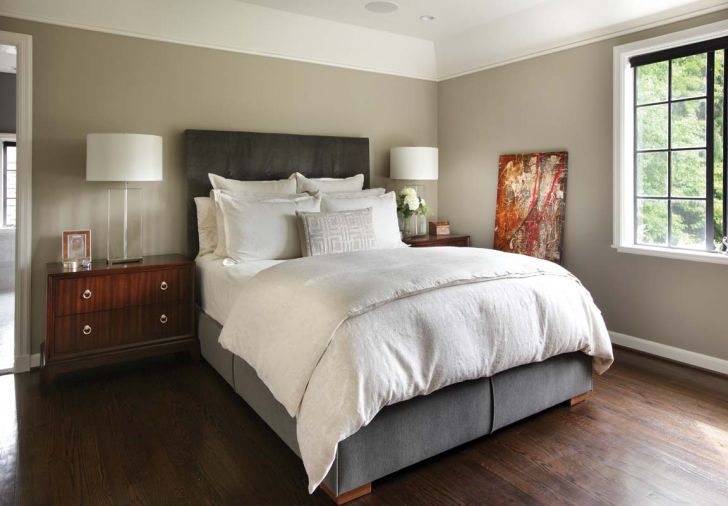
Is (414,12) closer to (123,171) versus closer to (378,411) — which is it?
(123,171)

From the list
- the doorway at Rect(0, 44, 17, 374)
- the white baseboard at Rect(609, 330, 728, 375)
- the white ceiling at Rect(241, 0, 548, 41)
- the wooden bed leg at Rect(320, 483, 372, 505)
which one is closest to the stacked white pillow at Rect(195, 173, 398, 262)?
the white ceiling at Rect(241, 0, 548, 41)

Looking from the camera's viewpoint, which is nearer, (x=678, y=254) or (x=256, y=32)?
(x=678, y=254)

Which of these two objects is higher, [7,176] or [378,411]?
[7,176]

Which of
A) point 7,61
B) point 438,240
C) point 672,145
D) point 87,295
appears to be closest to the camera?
point 87,295

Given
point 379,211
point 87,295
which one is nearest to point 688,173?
point 379,211

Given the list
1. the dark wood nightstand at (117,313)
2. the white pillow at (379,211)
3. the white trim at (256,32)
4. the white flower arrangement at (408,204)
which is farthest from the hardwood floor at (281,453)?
the white trim at (256,32)

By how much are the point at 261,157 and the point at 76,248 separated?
5.04ft

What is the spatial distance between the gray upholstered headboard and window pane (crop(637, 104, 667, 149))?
225 centimetres

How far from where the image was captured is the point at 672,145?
3.66 metres

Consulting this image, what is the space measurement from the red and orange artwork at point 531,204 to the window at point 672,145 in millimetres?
523

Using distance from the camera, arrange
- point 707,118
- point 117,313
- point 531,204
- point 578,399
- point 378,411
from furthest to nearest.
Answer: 1. point 531,204
2. point 707,118
3. point 117,313
4. point 578,399
5. point 378,411

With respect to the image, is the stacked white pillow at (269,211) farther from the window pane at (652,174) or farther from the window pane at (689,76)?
the window pane at (689,76)

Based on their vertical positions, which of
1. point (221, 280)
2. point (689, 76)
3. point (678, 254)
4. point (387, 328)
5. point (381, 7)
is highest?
point (381, 7)

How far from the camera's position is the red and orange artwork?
433cm
